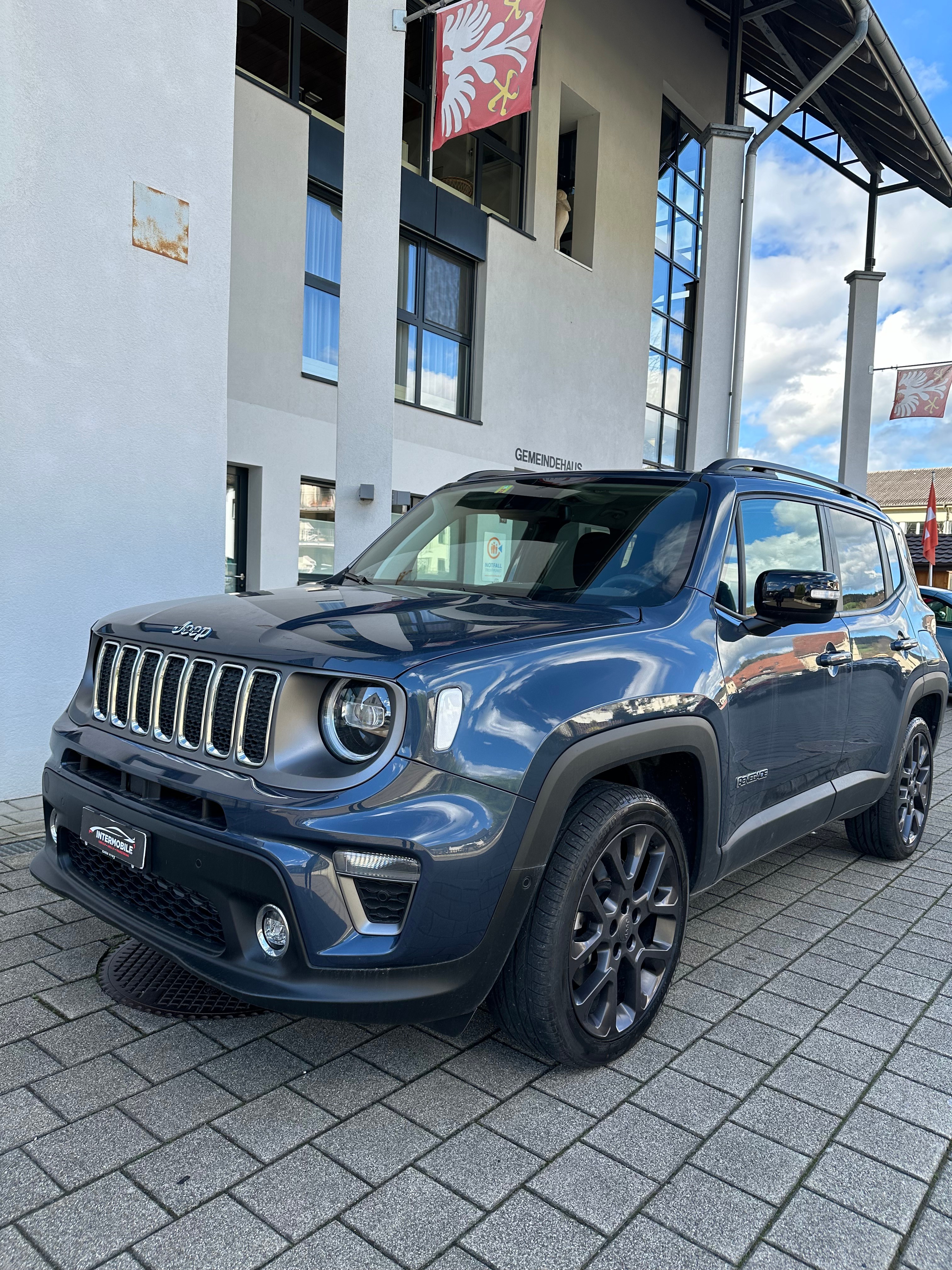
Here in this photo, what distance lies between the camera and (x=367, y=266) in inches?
254

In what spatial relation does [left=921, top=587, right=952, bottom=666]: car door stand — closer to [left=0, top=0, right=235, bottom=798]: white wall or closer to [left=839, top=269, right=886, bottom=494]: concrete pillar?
[left=839, top=269, right=886, bottom=494]: concrete pillar

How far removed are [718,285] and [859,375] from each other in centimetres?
836

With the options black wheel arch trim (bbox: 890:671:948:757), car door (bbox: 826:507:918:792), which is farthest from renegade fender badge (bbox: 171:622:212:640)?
black wheel arch trim (bbox: 890:671:948:757)

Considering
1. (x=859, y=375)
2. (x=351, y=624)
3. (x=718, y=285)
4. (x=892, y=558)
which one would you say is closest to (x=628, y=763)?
(x=351, y=624)

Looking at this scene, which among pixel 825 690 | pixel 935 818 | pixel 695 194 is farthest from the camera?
pixel 695 194

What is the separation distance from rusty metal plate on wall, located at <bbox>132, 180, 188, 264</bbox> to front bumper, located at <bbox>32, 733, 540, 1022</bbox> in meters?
4.14

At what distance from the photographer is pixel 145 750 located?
98.5 inches

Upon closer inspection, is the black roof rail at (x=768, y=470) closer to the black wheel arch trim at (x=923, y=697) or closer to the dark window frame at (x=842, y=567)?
the dark window frame at (x=842, y=567)

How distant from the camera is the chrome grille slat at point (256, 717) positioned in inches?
88.3

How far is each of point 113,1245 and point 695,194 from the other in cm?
2239

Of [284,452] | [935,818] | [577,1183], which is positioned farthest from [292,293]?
[577,1183]

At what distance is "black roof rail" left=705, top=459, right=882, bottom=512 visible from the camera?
3482 millimetres

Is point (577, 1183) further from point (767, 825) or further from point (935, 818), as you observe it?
point (935, 818)

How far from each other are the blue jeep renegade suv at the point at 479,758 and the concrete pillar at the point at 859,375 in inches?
690
